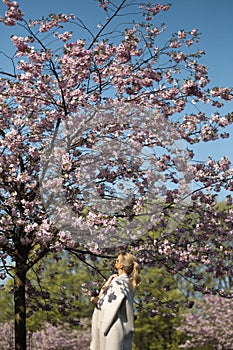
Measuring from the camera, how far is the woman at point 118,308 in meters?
8.09

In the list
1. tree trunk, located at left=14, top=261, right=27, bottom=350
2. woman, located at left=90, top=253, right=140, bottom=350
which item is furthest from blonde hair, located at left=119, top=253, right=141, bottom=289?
tree trunk, located at left=14, top=261, right=27, bottom=350

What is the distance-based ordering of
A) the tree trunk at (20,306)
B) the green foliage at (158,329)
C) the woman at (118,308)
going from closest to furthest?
the woman at (118,308)
the tree trunk at (20,306)
the green foliage at (158,329)

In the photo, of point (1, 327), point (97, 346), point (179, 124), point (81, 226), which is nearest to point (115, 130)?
point (179, 124)

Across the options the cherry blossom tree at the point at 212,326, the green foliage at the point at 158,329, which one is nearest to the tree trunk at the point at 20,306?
the cherry blossom tree at the point at 212,326

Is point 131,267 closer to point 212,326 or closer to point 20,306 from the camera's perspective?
point 20,306

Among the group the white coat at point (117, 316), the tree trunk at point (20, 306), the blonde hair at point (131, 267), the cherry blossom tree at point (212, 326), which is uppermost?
the cherry blossom tree at point (212, 326)

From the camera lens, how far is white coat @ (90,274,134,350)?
8.09m

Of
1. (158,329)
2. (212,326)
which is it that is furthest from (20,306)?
(158,329)

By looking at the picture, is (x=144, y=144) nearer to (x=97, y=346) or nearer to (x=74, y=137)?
(x=74, y=137)

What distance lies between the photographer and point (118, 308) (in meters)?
8.09

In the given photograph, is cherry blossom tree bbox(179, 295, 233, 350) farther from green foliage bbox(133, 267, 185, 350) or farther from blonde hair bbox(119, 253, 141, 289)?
blonde hair bbox(119, 253, 141, 289)

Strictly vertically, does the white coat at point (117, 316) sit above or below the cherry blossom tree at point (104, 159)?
below

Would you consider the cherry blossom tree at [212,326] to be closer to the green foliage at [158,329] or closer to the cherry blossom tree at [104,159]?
the green foliage at [158,329]

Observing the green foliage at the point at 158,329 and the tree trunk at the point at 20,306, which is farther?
the green foliage at the point at 158,329
